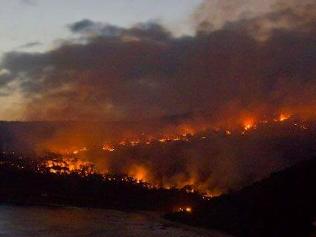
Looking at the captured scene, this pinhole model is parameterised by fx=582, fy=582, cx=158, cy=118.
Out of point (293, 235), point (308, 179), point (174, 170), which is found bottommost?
point (293, 235)

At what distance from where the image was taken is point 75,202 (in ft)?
417

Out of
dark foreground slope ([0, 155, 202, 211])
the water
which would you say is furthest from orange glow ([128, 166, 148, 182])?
the water

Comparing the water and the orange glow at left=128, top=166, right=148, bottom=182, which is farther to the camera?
the orange glow at left=128, top=166, right=148, bottom=182

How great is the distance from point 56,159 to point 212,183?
62719mm

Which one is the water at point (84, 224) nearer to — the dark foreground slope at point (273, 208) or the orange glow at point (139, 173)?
the dark foreground slope at point (273, 208)

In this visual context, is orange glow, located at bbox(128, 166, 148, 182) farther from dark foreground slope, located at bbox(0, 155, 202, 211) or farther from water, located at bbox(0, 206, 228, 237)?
water, located at bbox(0, 206, 228, 237)

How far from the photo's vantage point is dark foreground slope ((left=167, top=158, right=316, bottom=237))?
55438mm

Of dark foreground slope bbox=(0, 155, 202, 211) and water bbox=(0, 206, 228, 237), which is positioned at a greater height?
dark foreground slope bbox=(0, 155, 202, 211)

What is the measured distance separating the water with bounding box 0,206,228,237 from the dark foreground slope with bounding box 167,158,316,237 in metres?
2.93

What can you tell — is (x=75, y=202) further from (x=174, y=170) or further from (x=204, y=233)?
(x=204, y=233)

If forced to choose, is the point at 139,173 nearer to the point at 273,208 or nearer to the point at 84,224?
the point at 84,224

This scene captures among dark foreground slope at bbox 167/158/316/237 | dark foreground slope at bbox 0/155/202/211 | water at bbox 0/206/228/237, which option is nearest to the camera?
dark foreground slope at bbox 167/158/316/237

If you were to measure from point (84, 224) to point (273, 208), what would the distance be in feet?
125

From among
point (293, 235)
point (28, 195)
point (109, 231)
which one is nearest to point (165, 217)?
point (109, 231)
